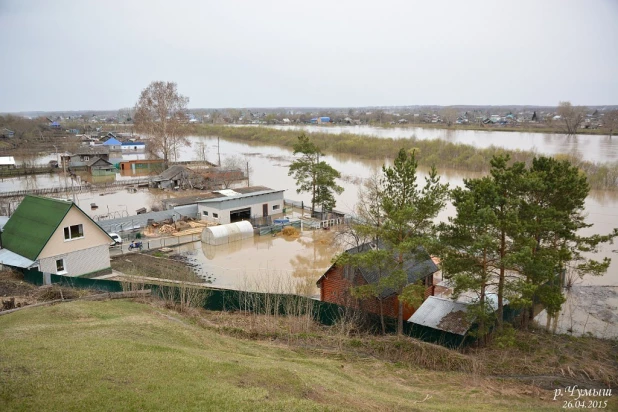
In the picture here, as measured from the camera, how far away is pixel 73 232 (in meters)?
18.0

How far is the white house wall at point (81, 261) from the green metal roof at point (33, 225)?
1.95 ft

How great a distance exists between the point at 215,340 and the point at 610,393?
29.0 feet

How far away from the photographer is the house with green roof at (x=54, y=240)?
56.6ft

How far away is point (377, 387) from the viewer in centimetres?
941

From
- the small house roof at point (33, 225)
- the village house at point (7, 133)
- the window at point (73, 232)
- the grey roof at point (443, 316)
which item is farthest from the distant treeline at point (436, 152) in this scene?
the village house at point (7, 133)

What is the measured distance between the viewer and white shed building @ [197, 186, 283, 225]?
29.1 metres

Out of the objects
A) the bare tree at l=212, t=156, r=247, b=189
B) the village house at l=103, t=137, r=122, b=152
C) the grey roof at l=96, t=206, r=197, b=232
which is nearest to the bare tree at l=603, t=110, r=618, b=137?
the bare tree at l=212, t=156, r=247, b=189

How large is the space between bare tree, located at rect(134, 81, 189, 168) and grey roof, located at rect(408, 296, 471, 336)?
4296 centimetres

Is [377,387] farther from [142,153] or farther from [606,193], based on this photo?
[142,153]

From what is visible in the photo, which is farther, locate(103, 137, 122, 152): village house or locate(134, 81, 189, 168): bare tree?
locate(103, 137, 122, 152): village house

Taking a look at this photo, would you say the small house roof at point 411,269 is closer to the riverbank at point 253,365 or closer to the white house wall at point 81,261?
the riverbank at point 253,365

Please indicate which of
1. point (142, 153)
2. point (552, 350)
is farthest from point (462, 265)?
point (142, 153)

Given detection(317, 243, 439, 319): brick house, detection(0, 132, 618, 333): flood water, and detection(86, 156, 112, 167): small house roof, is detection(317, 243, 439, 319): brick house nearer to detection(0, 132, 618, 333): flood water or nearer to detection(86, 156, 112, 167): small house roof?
detection(0, 132, 618, 333): flood water

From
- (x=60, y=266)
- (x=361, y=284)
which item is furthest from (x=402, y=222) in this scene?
(x=60, y=266)
